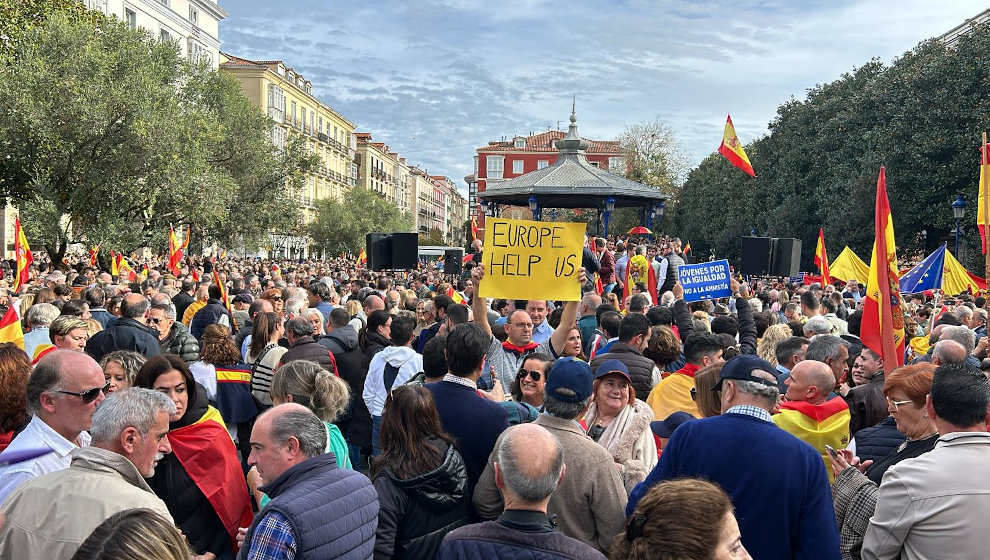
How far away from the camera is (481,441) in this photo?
13.3 ft

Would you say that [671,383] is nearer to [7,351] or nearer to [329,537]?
[329,537]

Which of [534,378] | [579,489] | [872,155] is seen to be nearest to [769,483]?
[579,489]

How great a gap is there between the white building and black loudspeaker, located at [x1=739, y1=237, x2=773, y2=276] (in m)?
32.7

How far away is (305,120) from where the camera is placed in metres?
76.9

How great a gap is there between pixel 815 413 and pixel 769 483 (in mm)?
1199

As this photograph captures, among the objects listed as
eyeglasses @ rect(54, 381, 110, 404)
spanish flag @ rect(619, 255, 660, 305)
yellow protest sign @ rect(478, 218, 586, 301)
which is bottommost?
eyeglasses @ rect(54, 381, 110, 404)

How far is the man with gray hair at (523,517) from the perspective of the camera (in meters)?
2.62

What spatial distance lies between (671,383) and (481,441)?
1.58 m

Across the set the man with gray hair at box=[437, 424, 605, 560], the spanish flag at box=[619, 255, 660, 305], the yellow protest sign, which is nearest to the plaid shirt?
the man with gray hair at box=[437, 424, 605, 560]

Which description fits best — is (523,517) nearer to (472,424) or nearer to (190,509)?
(472,424)

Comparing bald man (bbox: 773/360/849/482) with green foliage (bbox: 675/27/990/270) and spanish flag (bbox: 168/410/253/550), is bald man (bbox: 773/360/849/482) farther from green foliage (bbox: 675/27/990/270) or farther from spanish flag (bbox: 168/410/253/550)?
green foliage (bbox: 675/27/990/270)

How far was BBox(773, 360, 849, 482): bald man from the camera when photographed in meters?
4.19

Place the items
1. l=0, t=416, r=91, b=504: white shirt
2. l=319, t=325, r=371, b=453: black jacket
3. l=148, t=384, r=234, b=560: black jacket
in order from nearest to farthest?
l=0, t=416, r=91, b=504: white shirt < l=148, t=384, r=234, b=560: black jacket < l=319, t=325, r=371, b=453: black jacket

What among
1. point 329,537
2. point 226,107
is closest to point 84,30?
point 226,107
